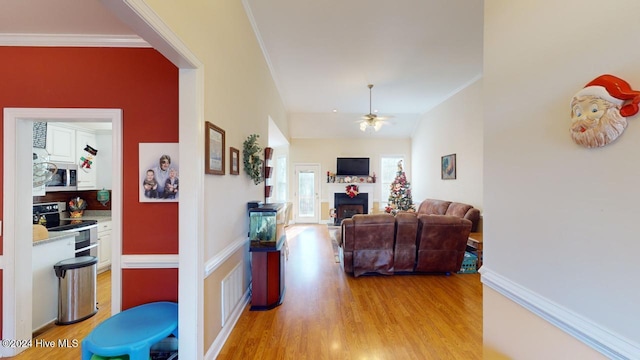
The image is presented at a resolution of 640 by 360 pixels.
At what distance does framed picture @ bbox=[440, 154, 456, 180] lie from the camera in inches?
247

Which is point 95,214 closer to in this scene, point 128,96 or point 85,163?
point 85,163

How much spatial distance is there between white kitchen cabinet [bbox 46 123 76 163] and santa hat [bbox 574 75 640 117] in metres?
5.87

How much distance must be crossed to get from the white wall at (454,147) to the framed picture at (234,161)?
486cm

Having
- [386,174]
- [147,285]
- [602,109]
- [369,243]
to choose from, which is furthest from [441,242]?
[386,174]

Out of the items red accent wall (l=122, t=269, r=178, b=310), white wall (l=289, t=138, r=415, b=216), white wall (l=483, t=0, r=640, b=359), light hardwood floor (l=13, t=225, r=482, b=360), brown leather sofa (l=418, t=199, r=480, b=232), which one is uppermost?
white wall (l=289, t=138, r=415, b=216)

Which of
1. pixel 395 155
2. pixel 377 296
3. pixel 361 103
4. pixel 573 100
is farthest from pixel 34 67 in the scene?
pixel 395 155

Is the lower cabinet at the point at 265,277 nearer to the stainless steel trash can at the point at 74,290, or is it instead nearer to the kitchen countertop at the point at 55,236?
the stainless steel trash can at the point at 74,290

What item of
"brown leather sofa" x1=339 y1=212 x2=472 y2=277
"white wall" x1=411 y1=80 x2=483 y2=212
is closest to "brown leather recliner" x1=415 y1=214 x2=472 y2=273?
"brown leather sofa" x1=339 y1=212 x2=472 y2=277

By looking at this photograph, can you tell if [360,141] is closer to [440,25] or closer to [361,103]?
[361,103]

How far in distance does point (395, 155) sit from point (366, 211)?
2.24 meters

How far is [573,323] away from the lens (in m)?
1.01

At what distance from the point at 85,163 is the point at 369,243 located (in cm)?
497

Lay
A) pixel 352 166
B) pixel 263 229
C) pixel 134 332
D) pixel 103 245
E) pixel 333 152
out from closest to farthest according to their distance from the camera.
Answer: pixel 134 332, pixel 263 229, pixel 103 245, pixel 352 166, pixel 333 152

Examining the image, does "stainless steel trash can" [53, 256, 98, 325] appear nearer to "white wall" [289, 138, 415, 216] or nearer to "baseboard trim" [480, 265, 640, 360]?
"baseboard trim" [480, 265, 640, 360]
